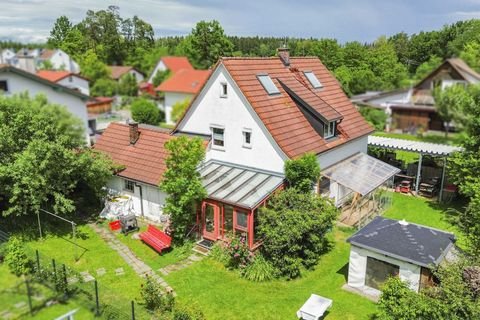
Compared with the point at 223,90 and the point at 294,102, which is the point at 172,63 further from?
the point at 294,102

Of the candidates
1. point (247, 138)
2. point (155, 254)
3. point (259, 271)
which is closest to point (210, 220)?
point (155, 254)

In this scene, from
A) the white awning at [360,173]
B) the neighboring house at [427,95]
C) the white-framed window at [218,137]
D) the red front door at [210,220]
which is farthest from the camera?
the white-framed window at [218,137]

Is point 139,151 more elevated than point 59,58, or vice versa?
point 59,58

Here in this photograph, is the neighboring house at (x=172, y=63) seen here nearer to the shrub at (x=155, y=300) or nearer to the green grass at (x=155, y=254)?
the green grass at (x=155, y=254)

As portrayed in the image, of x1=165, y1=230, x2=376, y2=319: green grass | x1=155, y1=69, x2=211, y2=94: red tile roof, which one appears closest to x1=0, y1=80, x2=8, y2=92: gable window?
x1=165, y1=230, x2=376, y2=319: green grass

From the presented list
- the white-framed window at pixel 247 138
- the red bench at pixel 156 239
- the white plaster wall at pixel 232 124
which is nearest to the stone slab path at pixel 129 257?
the red bench at pixel 156 239

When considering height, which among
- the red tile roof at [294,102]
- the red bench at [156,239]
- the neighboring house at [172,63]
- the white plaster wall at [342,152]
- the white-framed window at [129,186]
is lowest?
the red bench at [156,239]

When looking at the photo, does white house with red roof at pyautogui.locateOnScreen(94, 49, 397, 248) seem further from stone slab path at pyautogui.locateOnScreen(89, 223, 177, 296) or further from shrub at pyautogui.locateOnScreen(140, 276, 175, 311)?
shrub at pyautogui.locateOnScreen(140, 276, 175, 311)
